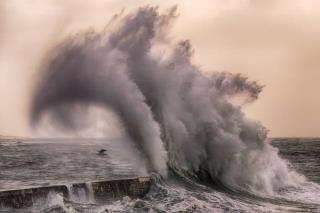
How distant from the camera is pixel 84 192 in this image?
16.5 m

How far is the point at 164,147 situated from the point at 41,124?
8.01 m

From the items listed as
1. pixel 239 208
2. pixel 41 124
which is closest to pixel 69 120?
pixel 41 124

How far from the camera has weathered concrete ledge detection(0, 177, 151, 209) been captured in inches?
587

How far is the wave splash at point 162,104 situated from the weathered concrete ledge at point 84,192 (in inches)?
171

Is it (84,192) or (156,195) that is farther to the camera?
(156,195)

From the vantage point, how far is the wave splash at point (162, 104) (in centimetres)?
2384

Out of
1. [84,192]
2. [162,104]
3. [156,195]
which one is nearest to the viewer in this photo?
[84,192]

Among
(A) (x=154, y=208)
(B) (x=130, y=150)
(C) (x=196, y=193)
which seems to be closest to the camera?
(A) (x=154, y=208)

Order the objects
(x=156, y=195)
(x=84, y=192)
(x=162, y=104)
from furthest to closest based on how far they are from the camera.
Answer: (x=162, y=104)
(x=156, y=195)
(x=84, y=192)

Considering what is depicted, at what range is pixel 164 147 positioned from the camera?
23016 mm

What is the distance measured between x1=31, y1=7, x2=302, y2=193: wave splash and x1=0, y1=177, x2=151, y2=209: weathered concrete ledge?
14.2ft

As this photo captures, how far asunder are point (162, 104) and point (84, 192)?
9.10 m

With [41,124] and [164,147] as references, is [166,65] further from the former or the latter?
[41,124]

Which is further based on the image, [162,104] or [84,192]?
[162,104]
